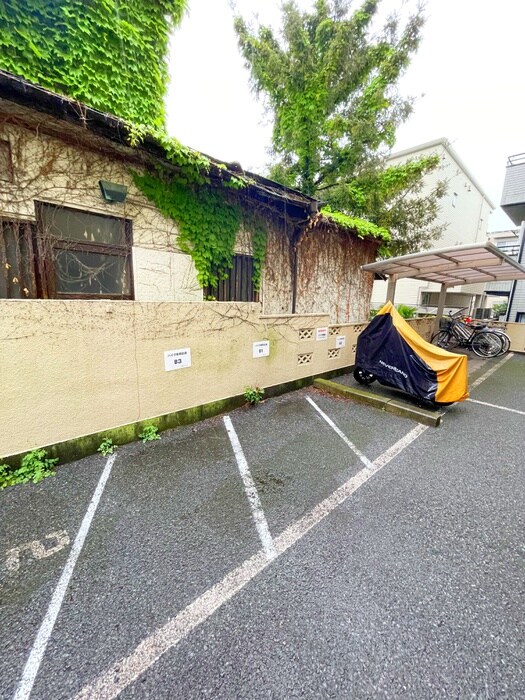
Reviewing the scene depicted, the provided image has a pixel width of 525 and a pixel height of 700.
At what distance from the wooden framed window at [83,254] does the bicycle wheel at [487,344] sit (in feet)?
34.1

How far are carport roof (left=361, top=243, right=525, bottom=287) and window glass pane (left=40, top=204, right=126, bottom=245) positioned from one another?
470 cm

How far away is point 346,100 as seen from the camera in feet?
28.8

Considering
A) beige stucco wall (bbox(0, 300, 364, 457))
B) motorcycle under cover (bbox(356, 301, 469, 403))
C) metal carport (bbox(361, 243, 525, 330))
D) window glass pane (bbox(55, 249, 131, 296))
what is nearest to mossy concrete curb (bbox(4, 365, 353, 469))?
beige stucco wall (bbox(0, 300, 364, 457))

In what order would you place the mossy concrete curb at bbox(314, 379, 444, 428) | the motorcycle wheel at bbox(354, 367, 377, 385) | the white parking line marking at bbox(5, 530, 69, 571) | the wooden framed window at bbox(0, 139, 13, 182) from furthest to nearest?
the motorcycle wheel at bbox(354, 367, 377, 385)
the mossy concrete curb at bbox(314, 379, 444, 428)
the wooden framed window at bbox(0, 139, 13, 182)
the white parking line marking at bbox(5, 530, 69, 571)

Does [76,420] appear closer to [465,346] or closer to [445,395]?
[445,395]

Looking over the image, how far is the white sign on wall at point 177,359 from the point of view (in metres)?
3.64

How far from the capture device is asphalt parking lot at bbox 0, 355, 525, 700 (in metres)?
1.37

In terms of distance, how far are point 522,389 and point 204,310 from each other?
6.72 metres

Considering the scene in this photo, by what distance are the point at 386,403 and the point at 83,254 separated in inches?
197

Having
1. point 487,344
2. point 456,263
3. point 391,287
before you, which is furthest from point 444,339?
point 391,287

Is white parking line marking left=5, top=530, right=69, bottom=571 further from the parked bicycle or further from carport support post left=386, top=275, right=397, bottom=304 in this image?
the parked bicycle

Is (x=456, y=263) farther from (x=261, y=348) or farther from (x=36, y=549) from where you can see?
(x=36, y=549)

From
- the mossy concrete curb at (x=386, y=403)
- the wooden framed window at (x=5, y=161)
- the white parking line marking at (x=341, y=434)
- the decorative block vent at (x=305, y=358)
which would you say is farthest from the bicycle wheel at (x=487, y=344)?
the wooden framed window at (x=5, y=161)

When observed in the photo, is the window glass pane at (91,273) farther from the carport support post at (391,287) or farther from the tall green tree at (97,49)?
the carport support post at (391,287)
